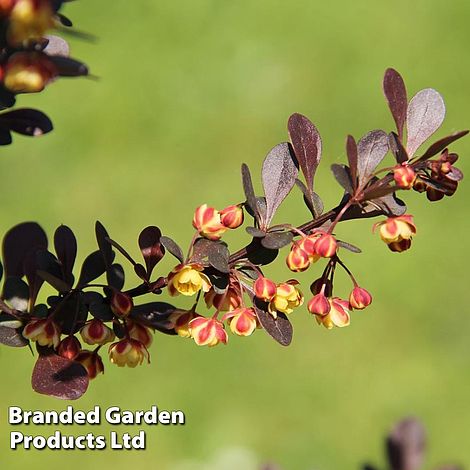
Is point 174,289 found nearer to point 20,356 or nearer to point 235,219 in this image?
point 235,219

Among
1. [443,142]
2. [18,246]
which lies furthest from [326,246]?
[18,246]

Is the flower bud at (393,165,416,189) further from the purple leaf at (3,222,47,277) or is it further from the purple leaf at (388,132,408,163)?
the purple leaf at (3,222,47,277)

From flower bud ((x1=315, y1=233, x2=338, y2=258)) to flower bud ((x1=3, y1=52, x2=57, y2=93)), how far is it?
268 millimetres

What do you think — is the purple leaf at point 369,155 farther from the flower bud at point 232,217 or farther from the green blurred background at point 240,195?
the green blurred background at point 240,195

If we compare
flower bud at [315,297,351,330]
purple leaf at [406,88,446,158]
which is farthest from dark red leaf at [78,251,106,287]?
purple leaf at [406,88,446,158]

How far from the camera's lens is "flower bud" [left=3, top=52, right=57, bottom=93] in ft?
2.27

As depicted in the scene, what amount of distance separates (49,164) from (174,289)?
108 inches

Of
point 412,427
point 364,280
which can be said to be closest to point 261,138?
point 364,280

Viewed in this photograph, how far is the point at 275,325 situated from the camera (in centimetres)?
87

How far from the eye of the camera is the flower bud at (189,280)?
830mm

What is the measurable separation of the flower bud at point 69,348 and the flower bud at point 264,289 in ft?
0.61

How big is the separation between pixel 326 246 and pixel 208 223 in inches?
4.9

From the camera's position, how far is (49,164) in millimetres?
3510

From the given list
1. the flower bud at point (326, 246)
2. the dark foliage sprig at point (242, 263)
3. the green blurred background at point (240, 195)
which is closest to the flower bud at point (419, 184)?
the dark foliage sprig at point (242, 263)
